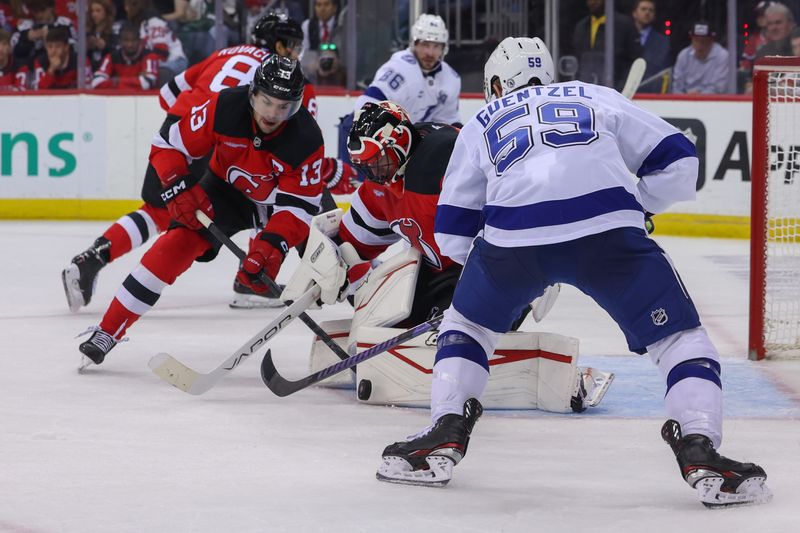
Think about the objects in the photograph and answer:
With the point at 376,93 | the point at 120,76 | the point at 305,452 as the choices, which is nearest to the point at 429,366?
the point at 305,452

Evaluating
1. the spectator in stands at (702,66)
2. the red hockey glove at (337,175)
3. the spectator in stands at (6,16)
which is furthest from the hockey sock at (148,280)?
the spectator in stands at (6,16)

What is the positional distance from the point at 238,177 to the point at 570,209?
5.84 feet

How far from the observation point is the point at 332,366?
3438mm

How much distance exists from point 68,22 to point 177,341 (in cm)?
426

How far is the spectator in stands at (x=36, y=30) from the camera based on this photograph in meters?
8.24

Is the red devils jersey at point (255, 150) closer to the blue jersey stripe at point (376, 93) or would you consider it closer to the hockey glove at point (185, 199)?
the hockey glove at point (185, 199)

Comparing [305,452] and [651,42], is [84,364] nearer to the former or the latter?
[305,452]

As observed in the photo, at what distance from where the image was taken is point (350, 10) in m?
7.96

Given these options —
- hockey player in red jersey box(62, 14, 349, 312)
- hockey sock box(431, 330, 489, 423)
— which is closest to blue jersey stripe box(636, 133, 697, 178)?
hockey sock box(431, 330, 489, 423)

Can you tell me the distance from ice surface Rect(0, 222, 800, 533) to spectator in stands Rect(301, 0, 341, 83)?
3.58m

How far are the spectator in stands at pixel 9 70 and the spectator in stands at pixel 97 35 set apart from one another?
0.42 meters

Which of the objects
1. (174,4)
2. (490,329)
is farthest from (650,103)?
(490,329)

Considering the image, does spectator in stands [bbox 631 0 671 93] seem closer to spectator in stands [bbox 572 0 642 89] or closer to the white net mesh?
spectator in stands [bbox 572 0 642 89]

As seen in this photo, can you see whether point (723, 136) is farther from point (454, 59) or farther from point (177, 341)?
point (177, 341)
